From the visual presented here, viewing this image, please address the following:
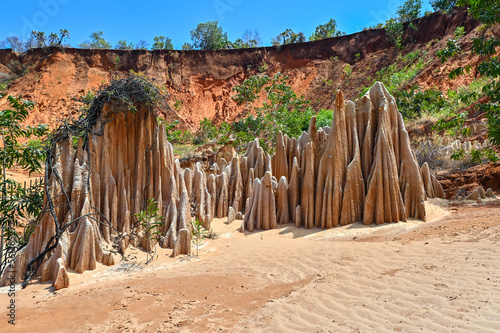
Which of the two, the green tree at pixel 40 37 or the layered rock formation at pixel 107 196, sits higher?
the green tree at pixel 40 37

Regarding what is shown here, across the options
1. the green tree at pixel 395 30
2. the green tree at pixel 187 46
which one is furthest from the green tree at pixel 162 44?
the green tree at pixel 395 30

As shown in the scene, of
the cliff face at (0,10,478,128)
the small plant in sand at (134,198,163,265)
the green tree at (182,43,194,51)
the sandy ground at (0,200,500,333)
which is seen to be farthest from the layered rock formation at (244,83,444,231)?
the green tree at (182,43,194,51)

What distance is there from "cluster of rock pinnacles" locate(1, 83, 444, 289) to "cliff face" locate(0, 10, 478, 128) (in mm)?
18150

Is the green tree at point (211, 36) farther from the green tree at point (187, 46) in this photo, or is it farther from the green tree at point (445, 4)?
the green tree at point (445, 4)

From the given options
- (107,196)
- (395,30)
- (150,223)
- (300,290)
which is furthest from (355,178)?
(395,30)

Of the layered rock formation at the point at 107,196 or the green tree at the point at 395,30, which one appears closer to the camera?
the layered rock formation at the point at 107,196

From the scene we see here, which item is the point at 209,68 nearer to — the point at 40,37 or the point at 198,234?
the point at 40,37

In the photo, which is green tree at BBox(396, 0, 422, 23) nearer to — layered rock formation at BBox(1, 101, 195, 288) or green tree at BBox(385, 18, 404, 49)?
green tree at BBox(385, 18, 404, 49)

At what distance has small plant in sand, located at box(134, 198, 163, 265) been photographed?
18.9ft

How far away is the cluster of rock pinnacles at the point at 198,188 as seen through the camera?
208 inches

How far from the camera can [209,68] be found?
99.1ft

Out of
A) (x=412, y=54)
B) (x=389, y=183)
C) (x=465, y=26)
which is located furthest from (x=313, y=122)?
(x=465, y=26)

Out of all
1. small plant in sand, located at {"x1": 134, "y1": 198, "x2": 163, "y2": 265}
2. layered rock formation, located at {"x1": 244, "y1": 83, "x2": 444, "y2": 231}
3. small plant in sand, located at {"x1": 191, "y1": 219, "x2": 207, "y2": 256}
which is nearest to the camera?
small plant in sand, located at {"x1": 134, "y1": 198, "x2": 163, "y2": 265}

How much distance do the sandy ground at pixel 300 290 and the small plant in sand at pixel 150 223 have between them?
19 cm
